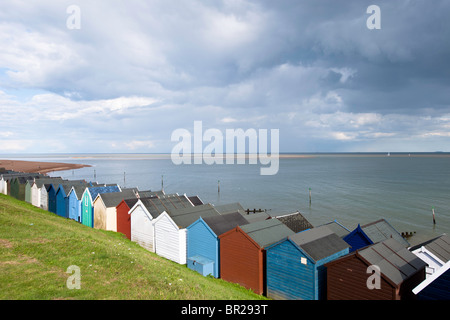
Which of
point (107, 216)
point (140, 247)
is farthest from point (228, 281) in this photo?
point (107, 216)

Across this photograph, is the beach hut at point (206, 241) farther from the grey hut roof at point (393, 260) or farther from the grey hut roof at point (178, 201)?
the grey hut roof at point (393, 260)

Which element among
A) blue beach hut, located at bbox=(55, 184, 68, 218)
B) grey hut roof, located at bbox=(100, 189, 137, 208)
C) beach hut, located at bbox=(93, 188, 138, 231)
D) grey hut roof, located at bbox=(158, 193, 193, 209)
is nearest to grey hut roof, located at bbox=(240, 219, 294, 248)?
grey hut roof, located at bbox=(158, 193, 193, 209)

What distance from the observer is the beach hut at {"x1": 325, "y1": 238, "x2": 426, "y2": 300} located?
13177 millimetres

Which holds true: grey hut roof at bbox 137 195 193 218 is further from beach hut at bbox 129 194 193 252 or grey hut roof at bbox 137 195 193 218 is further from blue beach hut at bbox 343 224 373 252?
blue beach hut at bbox 343 224 373 252

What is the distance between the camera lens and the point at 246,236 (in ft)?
62.0

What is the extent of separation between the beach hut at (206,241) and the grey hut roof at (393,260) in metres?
10.6

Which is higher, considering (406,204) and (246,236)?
(246,236)

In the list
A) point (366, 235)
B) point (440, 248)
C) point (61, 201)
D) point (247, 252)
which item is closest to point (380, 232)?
point (366, 235)

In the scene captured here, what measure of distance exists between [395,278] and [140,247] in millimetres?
21208

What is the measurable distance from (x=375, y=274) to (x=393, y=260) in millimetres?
2042

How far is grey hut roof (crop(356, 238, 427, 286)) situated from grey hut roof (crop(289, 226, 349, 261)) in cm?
241

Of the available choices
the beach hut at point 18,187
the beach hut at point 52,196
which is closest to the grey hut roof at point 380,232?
the beach hut at point 52,196

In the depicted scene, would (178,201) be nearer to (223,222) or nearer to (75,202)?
(223,222)
